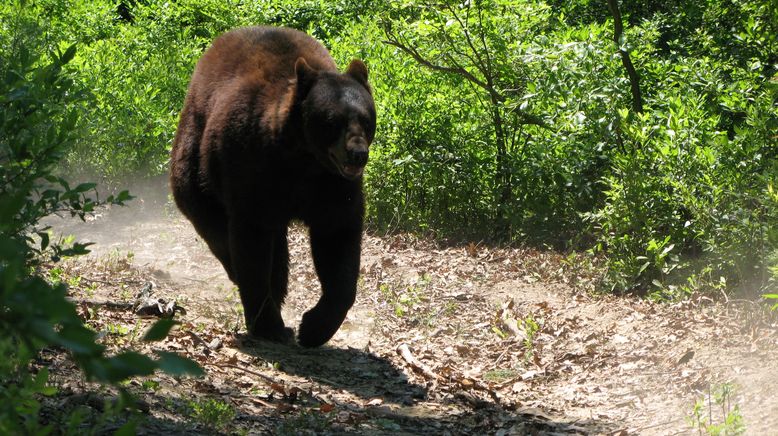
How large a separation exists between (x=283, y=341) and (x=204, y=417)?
2553 mm

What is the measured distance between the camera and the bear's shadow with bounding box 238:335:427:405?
618 cm

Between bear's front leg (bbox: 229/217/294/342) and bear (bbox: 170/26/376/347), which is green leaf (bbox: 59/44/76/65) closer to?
bear (bbox: 170/26/376/347)

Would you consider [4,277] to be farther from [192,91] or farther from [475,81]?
[475,81]

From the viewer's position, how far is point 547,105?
9117 millimetres

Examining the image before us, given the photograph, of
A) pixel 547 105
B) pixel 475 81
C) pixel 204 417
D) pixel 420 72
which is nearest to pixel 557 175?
pixel 547 105

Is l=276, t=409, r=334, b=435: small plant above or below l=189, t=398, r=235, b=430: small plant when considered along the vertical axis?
below

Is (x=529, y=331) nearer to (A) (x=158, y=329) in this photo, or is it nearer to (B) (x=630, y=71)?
(B) (x=630, y=71)

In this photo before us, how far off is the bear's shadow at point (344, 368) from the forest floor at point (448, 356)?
0.02 m

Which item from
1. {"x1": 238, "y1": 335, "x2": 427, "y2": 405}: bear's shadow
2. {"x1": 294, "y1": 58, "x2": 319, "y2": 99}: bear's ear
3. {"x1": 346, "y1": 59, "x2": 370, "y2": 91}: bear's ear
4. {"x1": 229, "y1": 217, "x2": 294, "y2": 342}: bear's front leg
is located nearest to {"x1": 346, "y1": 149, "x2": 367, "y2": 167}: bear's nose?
{"x1": 294, "y1": 58, "x2": 319, "y2": 99}: bear's ear

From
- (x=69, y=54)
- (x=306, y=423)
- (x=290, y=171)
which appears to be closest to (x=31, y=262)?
(x=69, y=54)

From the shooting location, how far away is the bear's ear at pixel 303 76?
6625 millimetres

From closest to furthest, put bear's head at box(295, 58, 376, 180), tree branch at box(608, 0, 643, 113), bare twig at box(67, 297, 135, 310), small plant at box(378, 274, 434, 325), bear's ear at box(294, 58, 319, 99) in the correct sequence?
1. bear's head at box(295, 58, 376, 180)
2. bear's ear at box(294, 58, 319, 99)
3. bare twig at box(67, 297, 135, 310)
4. small plant at box(378, 274, 434, 325)
5. tree branch at box(608, 0, 643, 113)

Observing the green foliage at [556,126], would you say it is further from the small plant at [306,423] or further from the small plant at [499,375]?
the small plant at [306,423]

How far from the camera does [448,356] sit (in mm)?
7160
